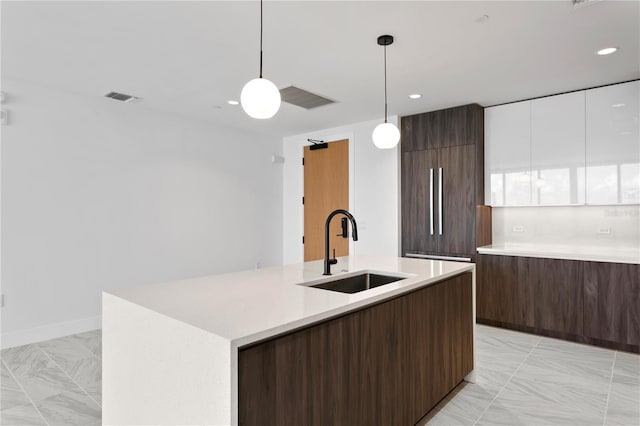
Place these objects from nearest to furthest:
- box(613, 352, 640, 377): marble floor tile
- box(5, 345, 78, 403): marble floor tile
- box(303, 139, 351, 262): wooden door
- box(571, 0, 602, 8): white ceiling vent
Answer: box(571, 0, 602, 8): white ceiling vent, box(5, 345, 78, 403): marble floor tile, box(613, 352, 640, 377): marble floor tile, box(303, 139, 351, 262): wooden door

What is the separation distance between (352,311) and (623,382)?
2.51 m

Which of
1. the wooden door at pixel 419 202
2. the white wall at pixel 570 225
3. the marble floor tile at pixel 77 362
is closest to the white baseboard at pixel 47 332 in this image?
the marble floor tile at pixel 77 362

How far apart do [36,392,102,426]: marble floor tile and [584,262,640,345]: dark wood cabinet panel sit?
4038 millimetres

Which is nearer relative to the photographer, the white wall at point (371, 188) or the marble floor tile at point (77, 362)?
the marble floor tile at point (77, 362)

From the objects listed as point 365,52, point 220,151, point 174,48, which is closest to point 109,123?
point 220,151

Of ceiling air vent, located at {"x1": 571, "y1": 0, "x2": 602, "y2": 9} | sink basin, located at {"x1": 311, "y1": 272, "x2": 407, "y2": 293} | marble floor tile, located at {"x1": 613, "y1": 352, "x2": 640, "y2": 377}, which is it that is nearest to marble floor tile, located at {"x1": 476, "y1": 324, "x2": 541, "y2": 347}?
marble floor tile, located at {"x1": 613, "y1": 352, "x2": 640, "y2": 377}

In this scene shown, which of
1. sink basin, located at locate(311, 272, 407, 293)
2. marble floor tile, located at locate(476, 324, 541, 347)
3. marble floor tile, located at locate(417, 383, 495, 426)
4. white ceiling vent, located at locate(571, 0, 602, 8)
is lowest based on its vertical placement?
marble floor tile, located at locate(417, 383, 495, 426)

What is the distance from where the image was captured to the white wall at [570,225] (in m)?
3.67

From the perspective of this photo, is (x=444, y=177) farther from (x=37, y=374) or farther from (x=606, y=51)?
(x=37, y=374)

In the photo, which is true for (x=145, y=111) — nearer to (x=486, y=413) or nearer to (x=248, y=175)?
(x=248, y=175)

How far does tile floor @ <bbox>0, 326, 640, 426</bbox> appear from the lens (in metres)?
2.27

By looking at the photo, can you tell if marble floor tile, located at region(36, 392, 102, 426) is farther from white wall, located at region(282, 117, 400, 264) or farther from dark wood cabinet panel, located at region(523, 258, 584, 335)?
dark wood cabinet panel, located at region(523, 258, 584, 335)

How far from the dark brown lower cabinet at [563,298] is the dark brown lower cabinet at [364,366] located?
1.67 m

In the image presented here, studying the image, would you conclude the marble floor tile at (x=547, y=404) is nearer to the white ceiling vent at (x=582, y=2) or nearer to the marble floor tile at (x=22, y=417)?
the white ceiling vent at (x=582, y=2)
